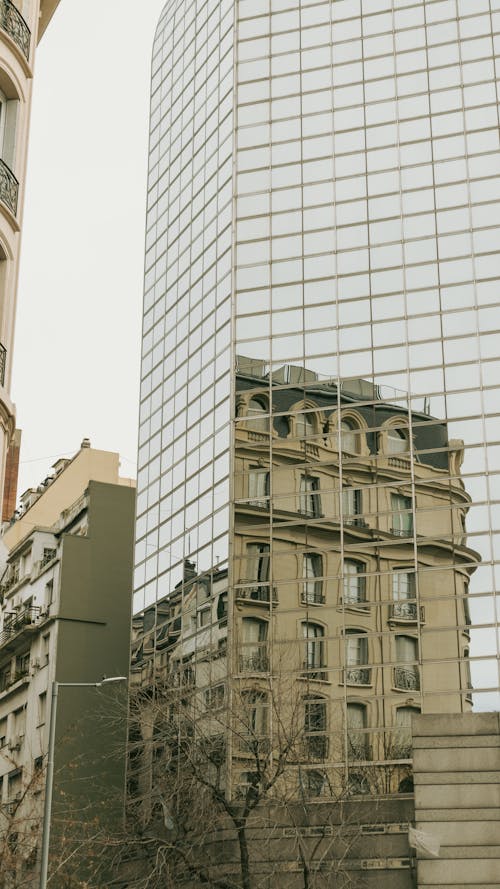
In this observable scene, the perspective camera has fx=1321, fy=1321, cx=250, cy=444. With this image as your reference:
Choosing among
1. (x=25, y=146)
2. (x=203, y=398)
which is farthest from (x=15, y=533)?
(x=25, y=146)

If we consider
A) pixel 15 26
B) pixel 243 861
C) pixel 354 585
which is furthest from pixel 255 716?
pixel 15 26

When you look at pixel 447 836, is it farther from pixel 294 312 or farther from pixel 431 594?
pixel 294 312

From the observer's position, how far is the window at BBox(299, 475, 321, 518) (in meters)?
46.6

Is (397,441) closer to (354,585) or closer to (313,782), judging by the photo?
(354,585)

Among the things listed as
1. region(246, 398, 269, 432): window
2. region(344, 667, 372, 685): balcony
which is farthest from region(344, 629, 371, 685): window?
region(246, 398, 269, 432): window

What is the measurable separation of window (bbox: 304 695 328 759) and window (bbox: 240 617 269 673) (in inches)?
82.1

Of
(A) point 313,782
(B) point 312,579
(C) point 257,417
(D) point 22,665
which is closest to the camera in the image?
Result: (A) point 313,782

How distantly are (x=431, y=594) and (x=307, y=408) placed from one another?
28.0 ft

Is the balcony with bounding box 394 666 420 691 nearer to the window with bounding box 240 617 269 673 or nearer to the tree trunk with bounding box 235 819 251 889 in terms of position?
the window with bounding box 240 617 269 673

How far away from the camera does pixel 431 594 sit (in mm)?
43875

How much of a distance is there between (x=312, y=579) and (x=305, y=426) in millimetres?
5794

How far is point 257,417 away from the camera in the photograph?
4875cm

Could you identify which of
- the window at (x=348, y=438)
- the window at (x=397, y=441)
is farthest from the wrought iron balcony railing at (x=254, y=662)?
the window at (x=397, y=441)

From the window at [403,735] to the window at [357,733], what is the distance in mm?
935
